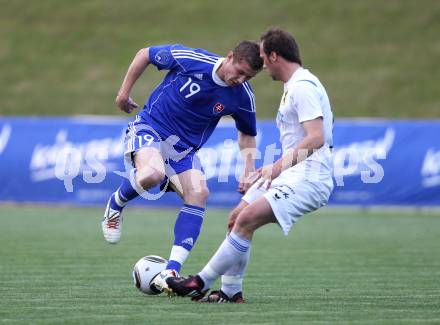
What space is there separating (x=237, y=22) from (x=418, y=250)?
23.4 meters

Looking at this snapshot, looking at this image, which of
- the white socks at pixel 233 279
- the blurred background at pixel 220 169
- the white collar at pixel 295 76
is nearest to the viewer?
the white collar at pixel 295 76

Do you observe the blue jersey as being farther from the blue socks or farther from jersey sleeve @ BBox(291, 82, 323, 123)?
jersey sleeve @ BBox(291, 82, 323, 123)

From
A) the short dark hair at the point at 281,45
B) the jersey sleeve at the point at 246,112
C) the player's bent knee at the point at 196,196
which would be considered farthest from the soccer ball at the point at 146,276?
the short dark hair at the point at 281,45

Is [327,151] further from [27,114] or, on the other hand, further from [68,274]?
[27,114]

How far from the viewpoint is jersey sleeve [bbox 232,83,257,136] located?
8.19 m

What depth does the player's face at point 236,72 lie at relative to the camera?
7.63 m

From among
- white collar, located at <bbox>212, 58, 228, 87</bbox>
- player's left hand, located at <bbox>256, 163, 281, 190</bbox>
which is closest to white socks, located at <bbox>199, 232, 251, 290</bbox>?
player's left hand, located at <bbox>256, 163, 281, 190</bbox>

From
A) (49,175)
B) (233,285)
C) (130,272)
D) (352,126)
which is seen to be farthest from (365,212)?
(233,285)

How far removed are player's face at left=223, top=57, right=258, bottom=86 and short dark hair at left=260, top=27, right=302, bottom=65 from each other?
2.36ft

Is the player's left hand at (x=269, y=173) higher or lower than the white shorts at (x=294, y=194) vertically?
higher

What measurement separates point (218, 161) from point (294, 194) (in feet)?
39.7

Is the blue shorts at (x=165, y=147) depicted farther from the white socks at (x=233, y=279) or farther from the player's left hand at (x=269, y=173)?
the player's left hand at (x=269, y=173)

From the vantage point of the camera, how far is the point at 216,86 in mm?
8141

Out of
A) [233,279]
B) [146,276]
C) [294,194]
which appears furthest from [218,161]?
[294,194]
